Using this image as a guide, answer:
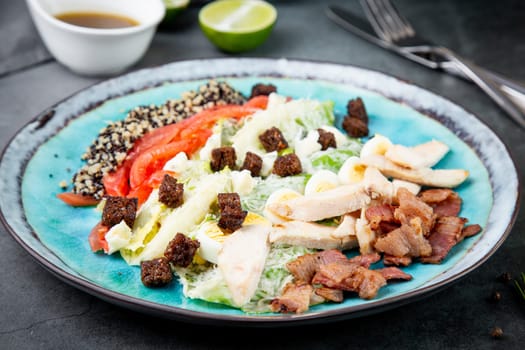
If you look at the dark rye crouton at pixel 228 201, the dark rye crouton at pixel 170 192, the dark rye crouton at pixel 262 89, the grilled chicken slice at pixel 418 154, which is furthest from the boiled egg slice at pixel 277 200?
the dark rye crouton at pixel 262 89

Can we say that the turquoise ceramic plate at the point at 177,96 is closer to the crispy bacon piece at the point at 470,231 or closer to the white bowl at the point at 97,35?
the crispy bacon piece at the point at 470,231

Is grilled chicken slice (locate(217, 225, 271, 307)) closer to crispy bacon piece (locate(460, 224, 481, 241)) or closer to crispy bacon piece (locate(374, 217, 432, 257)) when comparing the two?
crispy bacon piece (locate(374, 217, 432, 257))

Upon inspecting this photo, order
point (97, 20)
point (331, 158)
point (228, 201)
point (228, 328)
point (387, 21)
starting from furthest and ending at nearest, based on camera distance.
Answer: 1. point (387, 21)
2. point (97, 20)
3. point (331, 158)
4. point (228, 201)
5. point (228, 328)

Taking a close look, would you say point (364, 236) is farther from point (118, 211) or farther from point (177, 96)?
point (177, 96)

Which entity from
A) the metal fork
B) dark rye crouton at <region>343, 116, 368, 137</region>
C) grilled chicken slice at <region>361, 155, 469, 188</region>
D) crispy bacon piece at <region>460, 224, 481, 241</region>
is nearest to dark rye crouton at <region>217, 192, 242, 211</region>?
grilled chicken slice at <region>361, 155, 469, 188</region>

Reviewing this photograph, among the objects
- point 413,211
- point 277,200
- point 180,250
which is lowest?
point 180,250

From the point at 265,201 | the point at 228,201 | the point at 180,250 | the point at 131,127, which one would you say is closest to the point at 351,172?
the point at 265,201

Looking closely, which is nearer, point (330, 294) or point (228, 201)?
point (330, 294)
